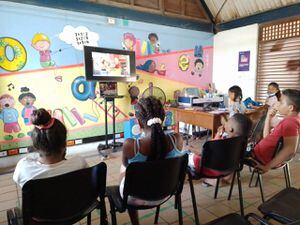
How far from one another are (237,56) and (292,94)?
130 inches

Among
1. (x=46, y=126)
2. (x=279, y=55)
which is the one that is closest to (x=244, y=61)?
(x=279, y=55)

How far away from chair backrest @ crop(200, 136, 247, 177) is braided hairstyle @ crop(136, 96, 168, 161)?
420 millimetres

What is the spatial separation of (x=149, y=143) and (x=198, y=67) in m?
4.25

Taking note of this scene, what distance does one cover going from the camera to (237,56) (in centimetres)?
511

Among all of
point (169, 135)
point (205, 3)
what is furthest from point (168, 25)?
point (169, 135)

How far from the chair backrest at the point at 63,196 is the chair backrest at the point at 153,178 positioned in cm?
16

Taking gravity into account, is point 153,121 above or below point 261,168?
above

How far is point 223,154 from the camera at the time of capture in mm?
1775

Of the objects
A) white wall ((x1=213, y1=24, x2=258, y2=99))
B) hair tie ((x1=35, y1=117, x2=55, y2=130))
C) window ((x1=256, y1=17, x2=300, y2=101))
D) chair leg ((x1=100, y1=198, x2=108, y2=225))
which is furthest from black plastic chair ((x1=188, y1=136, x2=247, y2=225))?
white wall ((x1=213, y1=24, x2=258, y2=99))

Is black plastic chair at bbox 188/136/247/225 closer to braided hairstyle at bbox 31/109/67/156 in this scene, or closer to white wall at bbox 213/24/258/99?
braided hairstyle at bbox 31/109/67/156

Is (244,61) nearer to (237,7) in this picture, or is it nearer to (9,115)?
(237,7)

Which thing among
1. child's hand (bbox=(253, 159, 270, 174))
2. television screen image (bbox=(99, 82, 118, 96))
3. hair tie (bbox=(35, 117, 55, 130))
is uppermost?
television screen image (bbox=(99, 82, 118, 96))

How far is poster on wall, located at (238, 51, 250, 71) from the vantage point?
4910 millimetres

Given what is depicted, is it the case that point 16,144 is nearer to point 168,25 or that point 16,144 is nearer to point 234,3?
point 168,25
